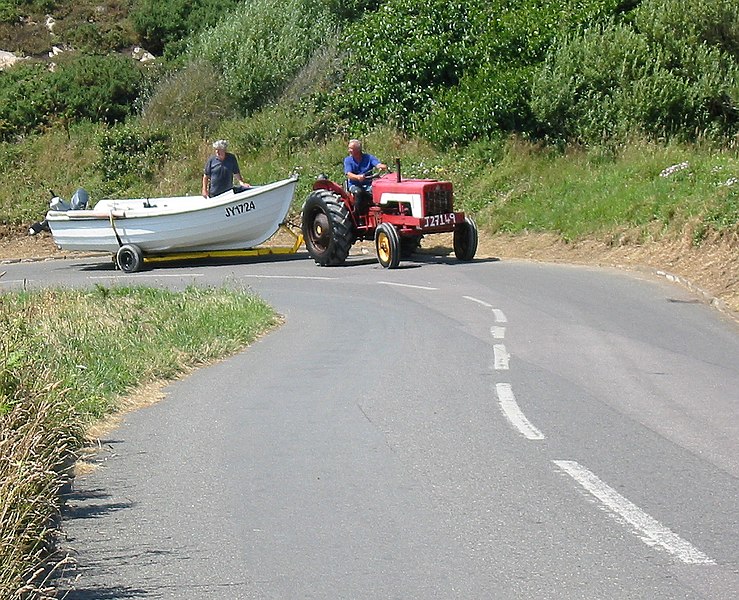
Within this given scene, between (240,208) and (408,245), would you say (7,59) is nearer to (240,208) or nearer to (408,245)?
(240,208)

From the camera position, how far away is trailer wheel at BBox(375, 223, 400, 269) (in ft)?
70.2

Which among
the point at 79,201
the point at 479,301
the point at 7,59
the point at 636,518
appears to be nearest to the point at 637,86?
the point at 479,301

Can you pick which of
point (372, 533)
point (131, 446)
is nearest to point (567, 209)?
point (131, 446)

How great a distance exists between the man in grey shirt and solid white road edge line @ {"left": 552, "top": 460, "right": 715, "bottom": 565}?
16.7 metres

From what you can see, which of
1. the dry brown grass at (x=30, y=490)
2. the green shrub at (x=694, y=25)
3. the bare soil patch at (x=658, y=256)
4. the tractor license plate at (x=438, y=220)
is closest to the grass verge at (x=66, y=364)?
the dry brown grass at (x=30, y=490)

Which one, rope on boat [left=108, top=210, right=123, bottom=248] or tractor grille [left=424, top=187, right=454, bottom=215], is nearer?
tractor grille [left=424, top=187, right=454, bottom=215]

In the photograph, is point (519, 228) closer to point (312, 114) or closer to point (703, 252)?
point (703, 252)

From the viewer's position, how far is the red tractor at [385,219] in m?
21.6

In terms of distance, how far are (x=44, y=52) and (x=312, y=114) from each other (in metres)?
14.4

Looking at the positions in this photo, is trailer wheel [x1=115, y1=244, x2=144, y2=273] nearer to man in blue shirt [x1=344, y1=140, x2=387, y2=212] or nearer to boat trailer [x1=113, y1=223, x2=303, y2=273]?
boat trailer [x1=113, y1=223, x2=303, y2=273]

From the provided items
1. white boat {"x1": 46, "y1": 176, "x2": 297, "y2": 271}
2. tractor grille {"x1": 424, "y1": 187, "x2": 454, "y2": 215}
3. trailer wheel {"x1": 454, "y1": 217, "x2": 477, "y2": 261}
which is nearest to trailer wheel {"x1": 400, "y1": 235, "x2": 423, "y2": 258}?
trailer wheel {"x1": 454, "y1": 217, "x2": 477, "y2": 261}

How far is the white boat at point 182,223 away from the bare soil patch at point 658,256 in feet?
12.2

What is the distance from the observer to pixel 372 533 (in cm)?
662

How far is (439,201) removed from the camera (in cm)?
2181
